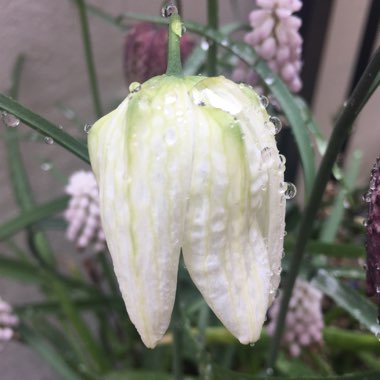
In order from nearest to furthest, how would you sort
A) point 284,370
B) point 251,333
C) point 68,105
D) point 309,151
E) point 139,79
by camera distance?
point 251,333, point 309,151, point 139,79, point 284,370, point 68,105

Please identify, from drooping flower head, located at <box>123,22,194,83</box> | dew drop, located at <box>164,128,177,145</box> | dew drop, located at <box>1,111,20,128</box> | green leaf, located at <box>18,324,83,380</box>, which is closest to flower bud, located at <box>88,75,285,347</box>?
dew drop, located at <box>164,128,177,145</box>

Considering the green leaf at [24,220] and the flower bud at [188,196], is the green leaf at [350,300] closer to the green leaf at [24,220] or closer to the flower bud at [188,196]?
the flower bud at [188,196]

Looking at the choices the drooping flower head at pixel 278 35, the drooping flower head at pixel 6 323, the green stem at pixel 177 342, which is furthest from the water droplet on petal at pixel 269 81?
the drooping flower head at pixel 6 323

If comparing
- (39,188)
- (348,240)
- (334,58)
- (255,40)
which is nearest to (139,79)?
(255,40)

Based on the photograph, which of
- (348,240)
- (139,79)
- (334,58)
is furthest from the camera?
(334,58)

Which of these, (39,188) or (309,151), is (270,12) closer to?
(309,151)

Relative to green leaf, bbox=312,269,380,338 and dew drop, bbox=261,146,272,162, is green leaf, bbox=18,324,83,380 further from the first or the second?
dew drop, bbox=261,146,272,162
